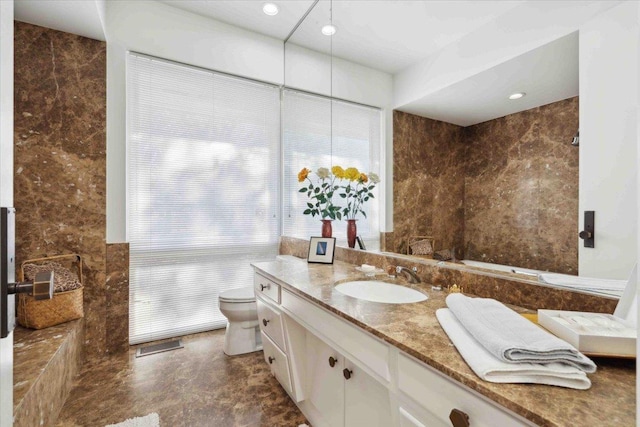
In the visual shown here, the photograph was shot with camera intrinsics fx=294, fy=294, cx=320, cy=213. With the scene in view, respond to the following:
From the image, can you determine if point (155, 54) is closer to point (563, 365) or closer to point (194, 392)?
point (194, 392)

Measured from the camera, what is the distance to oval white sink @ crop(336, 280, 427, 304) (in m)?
1.46

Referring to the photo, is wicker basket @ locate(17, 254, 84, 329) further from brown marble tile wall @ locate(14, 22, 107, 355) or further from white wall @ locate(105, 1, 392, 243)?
white wall @ locate(105, 1, 392, 243)

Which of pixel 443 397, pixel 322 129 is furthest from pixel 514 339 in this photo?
pixel 322 129

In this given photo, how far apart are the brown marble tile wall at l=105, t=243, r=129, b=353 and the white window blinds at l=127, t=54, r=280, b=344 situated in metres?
0.08

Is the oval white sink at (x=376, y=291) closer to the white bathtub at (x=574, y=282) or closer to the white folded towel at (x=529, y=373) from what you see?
the white bathtub at (x=574, y=282)

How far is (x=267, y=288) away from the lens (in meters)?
1.86

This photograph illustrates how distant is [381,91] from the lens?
1.87 m

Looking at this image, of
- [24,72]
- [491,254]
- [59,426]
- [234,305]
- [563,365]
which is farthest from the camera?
[234,305]

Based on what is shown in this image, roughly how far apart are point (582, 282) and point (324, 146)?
185cm

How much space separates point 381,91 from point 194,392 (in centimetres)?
226

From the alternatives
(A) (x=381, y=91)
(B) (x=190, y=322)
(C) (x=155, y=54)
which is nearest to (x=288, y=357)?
(B) (x=190, y=322)

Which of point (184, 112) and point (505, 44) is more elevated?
→ point (184, 112)

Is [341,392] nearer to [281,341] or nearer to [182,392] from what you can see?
[281,341]

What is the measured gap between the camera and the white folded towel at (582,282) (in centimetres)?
86
